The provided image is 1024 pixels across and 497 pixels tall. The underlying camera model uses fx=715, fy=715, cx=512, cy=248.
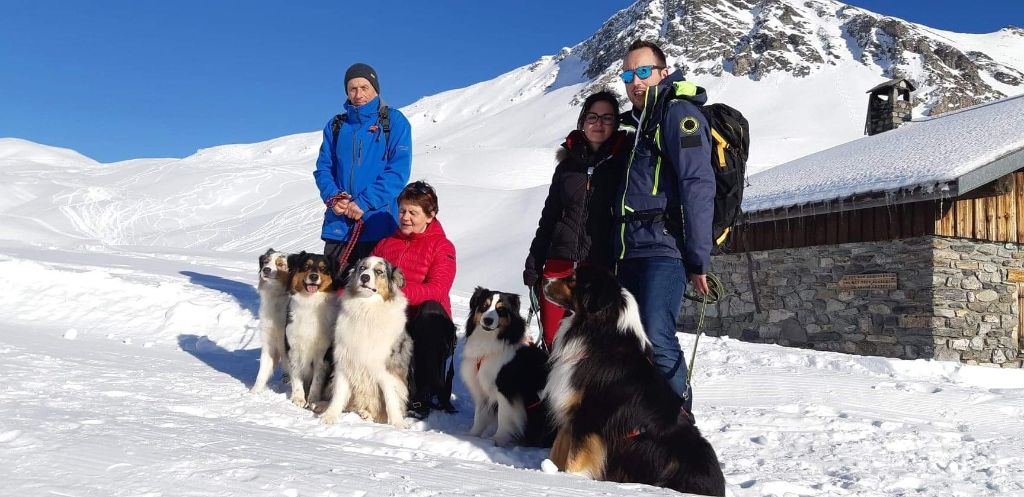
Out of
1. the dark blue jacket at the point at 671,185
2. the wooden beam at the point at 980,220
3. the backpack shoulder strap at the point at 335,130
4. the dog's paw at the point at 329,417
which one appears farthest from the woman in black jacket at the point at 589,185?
the wooden beam at the point at 980,220

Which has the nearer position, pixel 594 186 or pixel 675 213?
pixel 675 213

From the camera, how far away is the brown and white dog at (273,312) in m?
4.95

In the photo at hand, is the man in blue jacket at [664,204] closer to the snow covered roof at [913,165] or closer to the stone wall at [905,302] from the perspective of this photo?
the snow covered roof at [913,165]

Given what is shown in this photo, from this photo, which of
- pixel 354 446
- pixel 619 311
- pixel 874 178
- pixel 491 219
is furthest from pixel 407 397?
pixel 491 219

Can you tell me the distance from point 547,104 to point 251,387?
7820 centimetres

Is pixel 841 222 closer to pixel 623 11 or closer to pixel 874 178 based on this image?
pixel 874 178

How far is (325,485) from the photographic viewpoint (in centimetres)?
241

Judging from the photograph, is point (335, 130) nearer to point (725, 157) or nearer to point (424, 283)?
point (424, 283)

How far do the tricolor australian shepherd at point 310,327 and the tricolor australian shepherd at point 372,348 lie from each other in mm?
302

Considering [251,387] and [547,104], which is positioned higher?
[547,104]

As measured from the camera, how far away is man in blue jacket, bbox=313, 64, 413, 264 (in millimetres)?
5098

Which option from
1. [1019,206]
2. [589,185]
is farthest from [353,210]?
[1019,206]

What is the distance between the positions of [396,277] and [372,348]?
1.58ft

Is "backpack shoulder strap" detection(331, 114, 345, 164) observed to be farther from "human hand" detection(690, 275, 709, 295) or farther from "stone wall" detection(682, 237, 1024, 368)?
"stone wall" detection(682, 237, 1024, 368)
